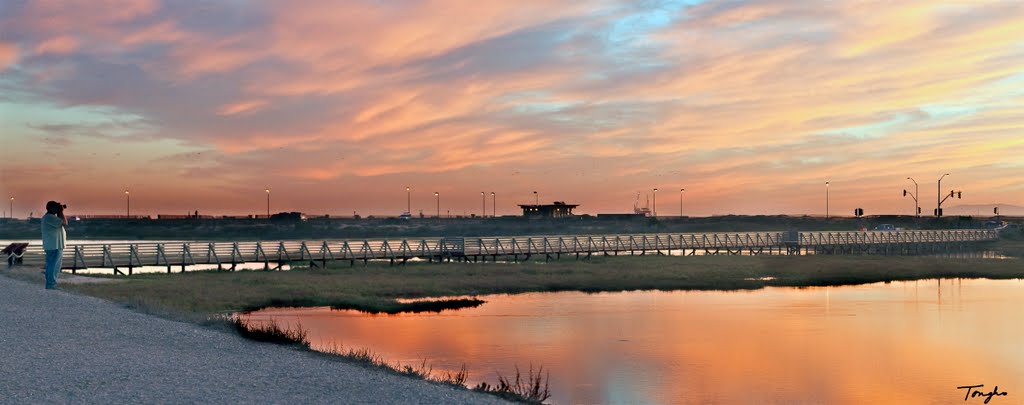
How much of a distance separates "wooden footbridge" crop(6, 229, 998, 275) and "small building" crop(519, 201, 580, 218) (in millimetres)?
62168

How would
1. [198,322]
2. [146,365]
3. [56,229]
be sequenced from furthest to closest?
[56,229] < [198,322] < [146,365]

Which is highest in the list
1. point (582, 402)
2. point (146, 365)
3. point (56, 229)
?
point (56, 229)

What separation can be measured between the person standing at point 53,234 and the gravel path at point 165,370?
510 cm

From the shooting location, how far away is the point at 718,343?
23.9 meters

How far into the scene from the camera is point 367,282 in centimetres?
3931

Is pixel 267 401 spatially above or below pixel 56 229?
below

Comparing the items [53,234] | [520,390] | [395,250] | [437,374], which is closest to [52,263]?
[53,234]

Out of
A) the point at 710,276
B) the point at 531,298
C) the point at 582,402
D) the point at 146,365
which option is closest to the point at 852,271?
the point at 710,276

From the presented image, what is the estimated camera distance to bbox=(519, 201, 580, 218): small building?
149 meters

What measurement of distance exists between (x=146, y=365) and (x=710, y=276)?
35361 mm

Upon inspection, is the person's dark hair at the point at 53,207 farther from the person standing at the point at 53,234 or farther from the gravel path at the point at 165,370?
the gravel path at the point at 165,370

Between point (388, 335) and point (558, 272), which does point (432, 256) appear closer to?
point (558, 272)
